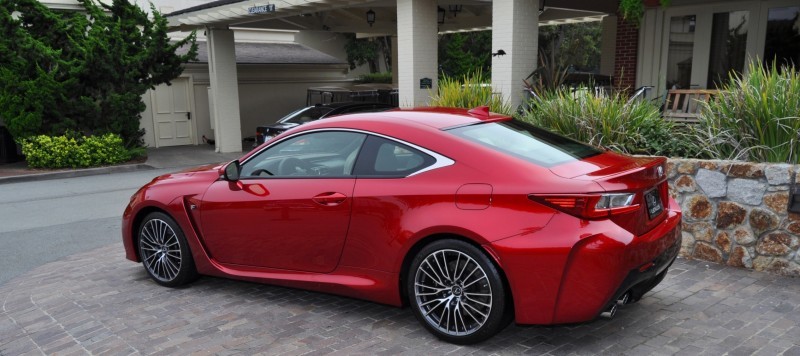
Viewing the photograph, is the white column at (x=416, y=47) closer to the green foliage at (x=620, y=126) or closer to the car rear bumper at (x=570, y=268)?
the green foliage at (x=620, y=126)

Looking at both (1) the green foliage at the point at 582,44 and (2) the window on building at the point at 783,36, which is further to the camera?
(1) the green foliage at the point at 582,44

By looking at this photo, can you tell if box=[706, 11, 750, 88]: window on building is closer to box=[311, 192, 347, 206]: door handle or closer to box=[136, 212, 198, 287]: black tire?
box=[311, 192, 347, 206]: door handle

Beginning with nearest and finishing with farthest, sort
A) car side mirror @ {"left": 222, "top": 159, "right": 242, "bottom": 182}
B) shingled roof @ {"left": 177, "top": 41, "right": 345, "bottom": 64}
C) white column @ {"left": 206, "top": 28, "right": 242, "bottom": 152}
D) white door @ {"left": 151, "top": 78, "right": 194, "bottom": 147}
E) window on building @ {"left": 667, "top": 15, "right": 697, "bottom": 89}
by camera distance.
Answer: car side mirror @ {"left": 222, "top": 159, "right": 242, "bottom": 182}, window on building @ {"left": 667, "top": 15, "right": 697, "bottom": 89}, white column @ {"left": 206, "top": 28, "right": 242, "bottom": 152}, white door @ {"left": 151, "top": 78, "right": 194, "bottom": 147}, shingled roof @ {"left": 177, "top": 41, "right": 345, "bottom": 64}

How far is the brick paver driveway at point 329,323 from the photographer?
3953 millimetres

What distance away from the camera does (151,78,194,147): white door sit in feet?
64.7

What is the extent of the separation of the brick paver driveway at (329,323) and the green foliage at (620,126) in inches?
56.3

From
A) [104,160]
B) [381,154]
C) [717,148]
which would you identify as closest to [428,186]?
[381,154]

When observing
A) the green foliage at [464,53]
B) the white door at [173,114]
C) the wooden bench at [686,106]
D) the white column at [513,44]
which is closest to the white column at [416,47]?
the white column at [513,44]

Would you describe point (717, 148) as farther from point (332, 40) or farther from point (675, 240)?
point (332, 40)

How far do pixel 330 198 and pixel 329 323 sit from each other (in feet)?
3.00

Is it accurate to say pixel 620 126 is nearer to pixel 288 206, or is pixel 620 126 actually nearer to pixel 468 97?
pixel 468 97

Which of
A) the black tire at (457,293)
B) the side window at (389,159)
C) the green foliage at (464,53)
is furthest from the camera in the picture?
the green foliage at (464,53)

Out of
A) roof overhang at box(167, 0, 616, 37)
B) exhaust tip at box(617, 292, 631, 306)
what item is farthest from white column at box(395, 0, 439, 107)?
exhaust tip at box(617, 292, 631, 306)

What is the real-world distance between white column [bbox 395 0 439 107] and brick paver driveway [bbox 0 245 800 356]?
23.1ft
